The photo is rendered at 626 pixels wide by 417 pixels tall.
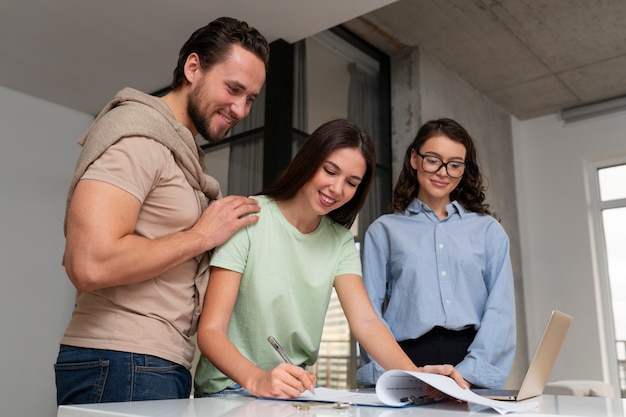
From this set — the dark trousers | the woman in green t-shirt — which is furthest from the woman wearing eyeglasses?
the woman in green t-shirt

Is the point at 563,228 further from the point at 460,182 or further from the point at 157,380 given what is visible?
the point at 157,380

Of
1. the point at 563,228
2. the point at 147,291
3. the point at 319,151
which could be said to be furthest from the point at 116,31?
the point at 563,228

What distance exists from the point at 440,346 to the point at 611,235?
4117 mm

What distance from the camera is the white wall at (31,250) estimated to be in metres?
4.01

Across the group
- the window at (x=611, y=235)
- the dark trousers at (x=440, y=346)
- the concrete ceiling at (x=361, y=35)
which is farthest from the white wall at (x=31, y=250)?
the window at (x=611, y=235)

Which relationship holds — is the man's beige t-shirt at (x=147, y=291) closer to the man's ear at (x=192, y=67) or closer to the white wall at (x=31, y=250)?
the man's ear at (x=192, y=67)

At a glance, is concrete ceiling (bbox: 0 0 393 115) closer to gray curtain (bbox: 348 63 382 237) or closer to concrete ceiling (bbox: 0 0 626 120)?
concrete ceiling (bbox: 0 0 626 120)

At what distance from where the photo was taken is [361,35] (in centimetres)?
426

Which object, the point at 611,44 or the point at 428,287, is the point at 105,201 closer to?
the point at 428,287

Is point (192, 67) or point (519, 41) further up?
point (519, 41)

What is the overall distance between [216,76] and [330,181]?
1.23 ft

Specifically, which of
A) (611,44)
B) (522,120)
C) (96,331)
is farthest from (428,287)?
(522,120)

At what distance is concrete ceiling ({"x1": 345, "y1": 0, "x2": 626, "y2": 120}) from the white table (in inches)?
132

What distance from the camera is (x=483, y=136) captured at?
201 inches
